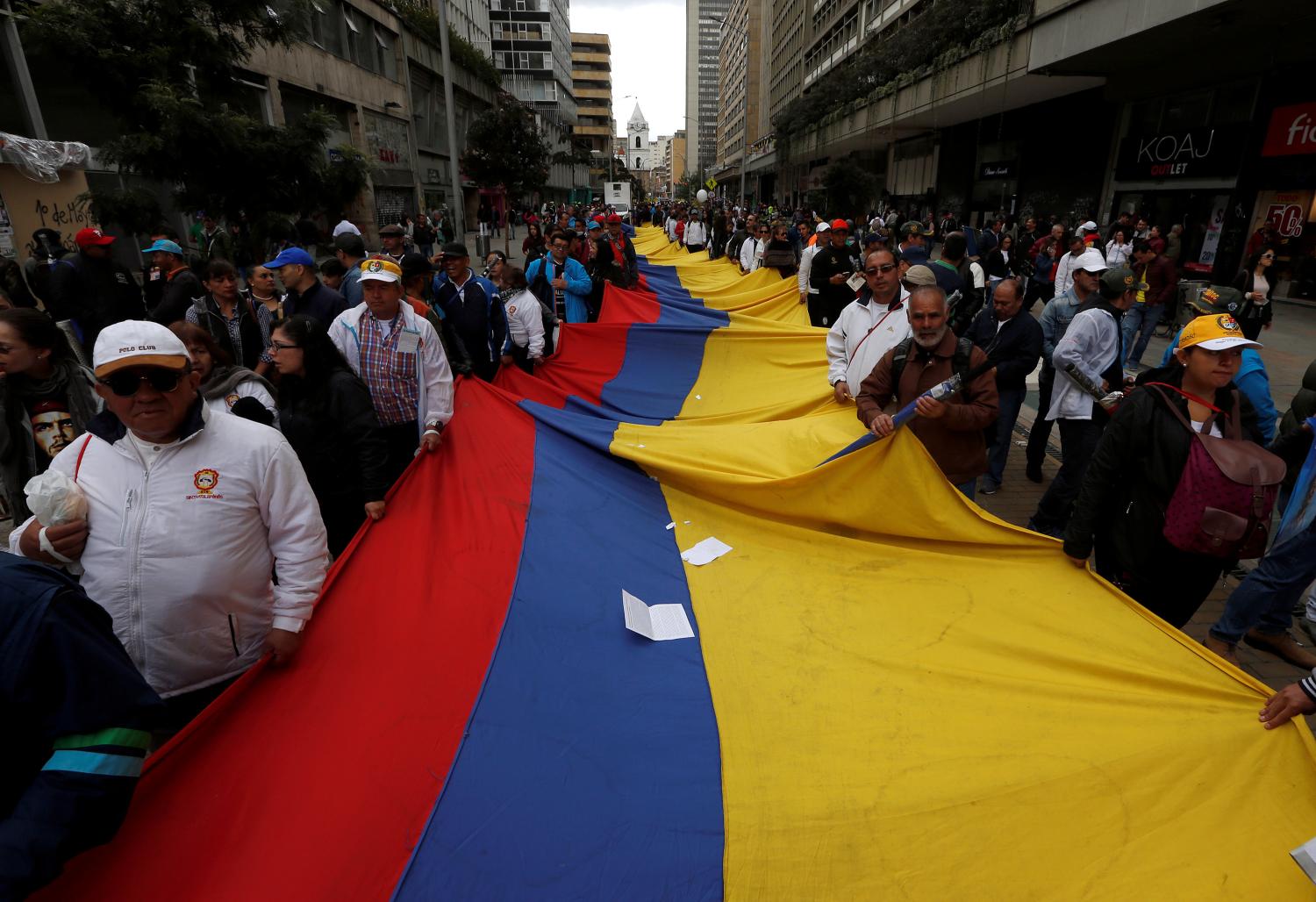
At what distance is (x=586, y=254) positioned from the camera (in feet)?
36.0

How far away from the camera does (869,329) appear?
16.7ft

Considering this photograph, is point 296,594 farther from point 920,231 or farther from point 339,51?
point 339,51

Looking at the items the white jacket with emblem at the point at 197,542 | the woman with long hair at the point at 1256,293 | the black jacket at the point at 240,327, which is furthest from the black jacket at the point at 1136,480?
the woman with long hair at the point at 1256,293

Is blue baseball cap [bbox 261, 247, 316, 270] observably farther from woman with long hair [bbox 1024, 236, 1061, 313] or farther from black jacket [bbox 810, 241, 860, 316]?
woman with long hair [bbox 1024, 236, 1061, 313]

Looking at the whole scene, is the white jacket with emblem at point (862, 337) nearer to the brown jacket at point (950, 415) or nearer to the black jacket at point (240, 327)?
the brown jacket at point (950, 415)

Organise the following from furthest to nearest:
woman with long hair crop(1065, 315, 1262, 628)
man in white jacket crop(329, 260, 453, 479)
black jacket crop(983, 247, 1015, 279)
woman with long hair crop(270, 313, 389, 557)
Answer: black jacket crop(983, 247, 1015, 279) < man in white jacket crop(329, 260, 453, 479) < woman with long hair crop(270, 313, 389, 557) < woman with long hair crop(1065, 315, 1262, 628)

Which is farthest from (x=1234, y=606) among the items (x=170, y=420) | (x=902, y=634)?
(x=170, y=420)

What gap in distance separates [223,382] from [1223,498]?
14.9 feet

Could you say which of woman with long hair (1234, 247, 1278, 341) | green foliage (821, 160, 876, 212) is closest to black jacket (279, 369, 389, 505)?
woman with long hair (1234, 247, 1278, 341)

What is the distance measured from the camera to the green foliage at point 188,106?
6.88 meters

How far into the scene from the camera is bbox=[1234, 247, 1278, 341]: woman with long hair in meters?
8.52

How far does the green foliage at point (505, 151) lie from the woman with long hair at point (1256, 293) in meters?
19.7

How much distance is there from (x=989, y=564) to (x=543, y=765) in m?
2.32

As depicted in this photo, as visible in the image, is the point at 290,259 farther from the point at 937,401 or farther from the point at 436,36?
the point at 436,36
